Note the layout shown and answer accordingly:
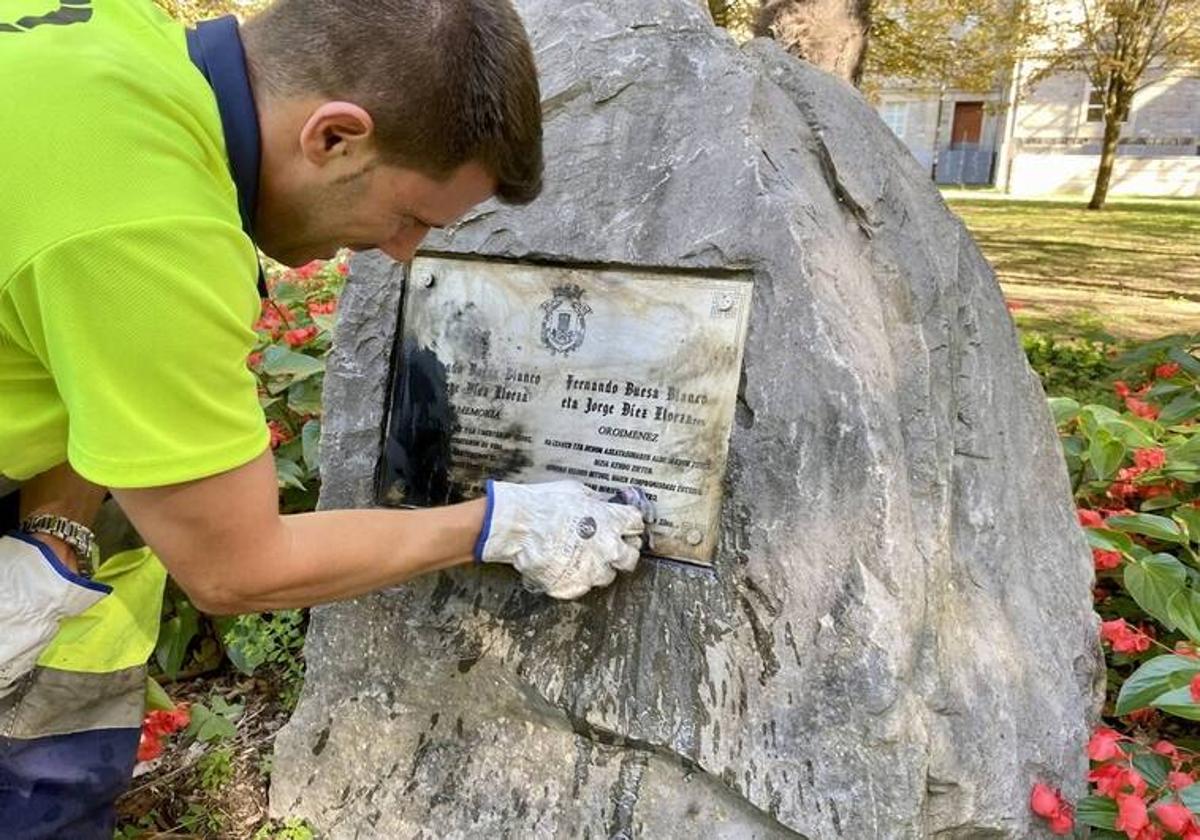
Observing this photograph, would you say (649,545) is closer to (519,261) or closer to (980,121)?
(519,261)

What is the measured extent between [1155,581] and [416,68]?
213 centimetres

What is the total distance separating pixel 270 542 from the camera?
4.60 ft

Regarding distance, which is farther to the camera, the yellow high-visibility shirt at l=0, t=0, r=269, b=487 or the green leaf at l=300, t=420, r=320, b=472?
the green leaf at l=300, t=420, r=320, b=472

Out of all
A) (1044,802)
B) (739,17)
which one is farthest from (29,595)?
(739,17)

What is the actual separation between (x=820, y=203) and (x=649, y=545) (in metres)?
0.69

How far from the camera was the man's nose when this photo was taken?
1.52 metres

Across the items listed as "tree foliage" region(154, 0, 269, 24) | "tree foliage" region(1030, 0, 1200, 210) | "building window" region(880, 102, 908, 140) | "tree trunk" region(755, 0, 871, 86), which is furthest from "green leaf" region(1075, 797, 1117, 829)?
"building window" region(880, 102, 908, 140)

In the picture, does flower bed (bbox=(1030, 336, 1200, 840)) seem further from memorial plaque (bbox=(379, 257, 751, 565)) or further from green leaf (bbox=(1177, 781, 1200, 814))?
memorial plaque (bbox=(379, 257, 751, 565))

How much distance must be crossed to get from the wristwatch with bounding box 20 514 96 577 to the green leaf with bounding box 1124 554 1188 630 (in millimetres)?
2255

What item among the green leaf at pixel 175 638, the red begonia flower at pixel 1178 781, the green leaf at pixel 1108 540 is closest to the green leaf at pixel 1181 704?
the red begonia flower at pixel 1178 781

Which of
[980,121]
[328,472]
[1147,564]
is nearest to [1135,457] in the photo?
[1147,564]

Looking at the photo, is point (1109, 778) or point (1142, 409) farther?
point (1142, 409)

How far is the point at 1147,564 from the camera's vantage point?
254 centimetres

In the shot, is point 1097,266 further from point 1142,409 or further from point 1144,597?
point 1144,597
